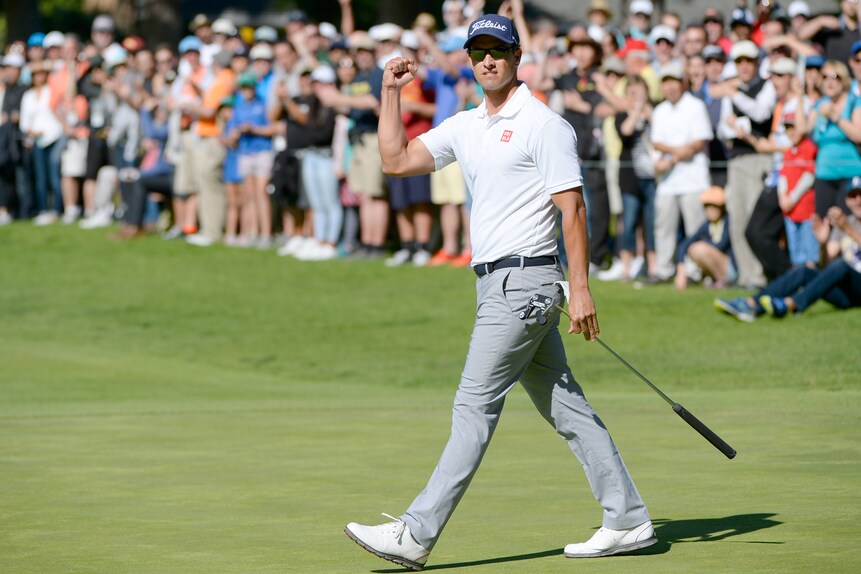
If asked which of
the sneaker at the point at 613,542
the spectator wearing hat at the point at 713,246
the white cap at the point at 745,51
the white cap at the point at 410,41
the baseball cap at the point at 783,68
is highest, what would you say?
the white cap at the point at 410,41

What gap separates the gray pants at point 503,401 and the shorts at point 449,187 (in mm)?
10802

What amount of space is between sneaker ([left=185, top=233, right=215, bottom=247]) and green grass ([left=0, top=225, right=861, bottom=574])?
0.92m

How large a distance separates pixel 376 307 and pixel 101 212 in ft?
27.6

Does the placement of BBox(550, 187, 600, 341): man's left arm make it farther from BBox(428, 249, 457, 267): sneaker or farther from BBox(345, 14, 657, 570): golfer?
BBox(428, 249, 457, 267): sneaker

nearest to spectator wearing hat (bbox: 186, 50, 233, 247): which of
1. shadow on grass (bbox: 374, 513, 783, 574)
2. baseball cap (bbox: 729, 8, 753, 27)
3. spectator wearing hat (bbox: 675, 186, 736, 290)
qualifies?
baseball cap (bbox: 729, 8, 753, 27)

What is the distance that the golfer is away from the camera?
6.20 m

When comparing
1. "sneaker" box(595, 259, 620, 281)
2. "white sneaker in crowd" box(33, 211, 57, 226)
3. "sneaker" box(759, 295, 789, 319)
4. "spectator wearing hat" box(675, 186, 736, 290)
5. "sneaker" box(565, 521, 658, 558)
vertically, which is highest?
"sneaker" box(565, 521, 658, 558)

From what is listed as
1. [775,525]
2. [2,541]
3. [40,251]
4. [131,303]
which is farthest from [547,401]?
[40,251]

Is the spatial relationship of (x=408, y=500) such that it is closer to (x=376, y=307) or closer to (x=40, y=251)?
(x=376, y=307)

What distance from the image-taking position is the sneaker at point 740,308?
46.4 feet

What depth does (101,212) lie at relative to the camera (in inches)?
937

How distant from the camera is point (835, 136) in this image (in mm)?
13961

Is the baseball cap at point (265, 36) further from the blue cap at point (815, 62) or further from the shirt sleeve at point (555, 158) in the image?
the shirt sleeve at point (555, 158)

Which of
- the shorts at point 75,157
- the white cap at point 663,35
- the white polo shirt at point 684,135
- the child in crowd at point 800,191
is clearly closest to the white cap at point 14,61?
the shorts at point 75,157
